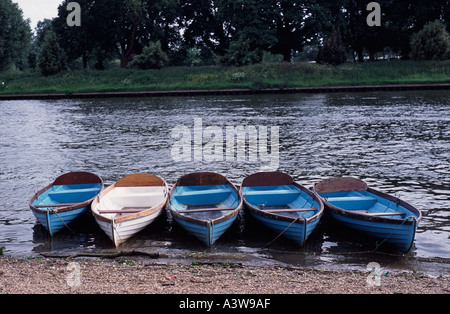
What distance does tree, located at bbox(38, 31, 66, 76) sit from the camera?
186 ft

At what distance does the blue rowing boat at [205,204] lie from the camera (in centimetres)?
959

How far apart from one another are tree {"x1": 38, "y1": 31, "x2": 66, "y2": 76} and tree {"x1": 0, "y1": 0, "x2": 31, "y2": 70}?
1688 cm

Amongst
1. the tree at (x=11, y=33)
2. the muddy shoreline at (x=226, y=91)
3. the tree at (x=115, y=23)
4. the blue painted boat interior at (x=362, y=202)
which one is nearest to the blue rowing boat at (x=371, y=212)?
the blue painted boat interior at (x=362, y=202)

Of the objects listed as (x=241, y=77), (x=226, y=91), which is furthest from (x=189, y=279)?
(x=241, y=77)

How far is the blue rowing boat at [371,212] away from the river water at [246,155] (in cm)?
37

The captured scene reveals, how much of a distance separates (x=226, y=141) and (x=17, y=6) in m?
68.5

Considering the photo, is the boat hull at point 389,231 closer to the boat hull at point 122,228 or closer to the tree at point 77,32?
the boat hull at point 122,228

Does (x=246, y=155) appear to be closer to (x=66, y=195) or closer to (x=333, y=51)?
(x=66, y=195)

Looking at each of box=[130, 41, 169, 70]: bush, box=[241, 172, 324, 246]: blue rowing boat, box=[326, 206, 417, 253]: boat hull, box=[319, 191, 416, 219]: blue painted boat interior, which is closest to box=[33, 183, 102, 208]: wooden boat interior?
Result: box=[241, 172, 324, 246]: blue rowing boat

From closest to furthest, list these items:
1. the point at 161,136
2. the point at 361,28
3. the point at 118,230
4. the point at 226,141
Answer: the point at 118,230
the point at 226,141
the point at 161,136
the point at 361,28

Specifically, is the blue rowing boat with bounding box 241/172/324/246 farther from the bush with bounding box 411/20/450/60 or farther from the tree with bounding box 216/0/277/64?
the bush with bounding box 411/20/450/60
